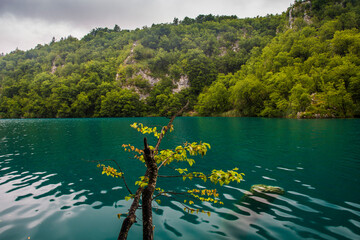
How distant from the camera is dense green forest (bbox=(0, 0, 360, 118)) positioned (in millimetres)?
63344

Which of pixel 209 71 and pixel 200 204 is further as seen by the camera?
pixel 209 71

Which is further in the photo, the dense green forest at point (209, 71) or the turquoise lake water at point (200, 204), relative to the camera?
Result: the dense green forest at point (209, 71)

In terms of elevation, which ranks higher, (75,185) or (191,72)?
(191,72)

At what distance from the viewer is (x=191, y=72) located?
Result: 134375 millimetres

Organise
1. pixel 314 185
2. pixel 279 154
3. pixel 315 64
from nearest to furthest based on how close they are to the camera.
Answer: pixel 314 185, pixel 279 154, pixel 315 64

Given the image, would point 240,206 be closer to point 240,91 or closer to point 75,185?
point 75,185

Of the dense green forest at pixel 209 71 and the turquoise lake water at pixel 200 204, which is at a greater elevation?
the dense green forest at pixel 209 71

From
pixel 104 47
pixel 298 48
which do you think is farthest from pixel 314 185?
pixel 104 47

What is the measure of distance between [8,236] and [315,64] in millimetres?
91867

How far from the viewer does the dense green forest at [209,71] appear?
63344 millimetres

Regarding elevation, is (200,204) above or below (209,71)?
below

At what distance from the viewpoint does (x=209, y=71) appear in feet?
447

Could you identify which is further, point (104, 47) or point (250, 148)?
point (104, 47)

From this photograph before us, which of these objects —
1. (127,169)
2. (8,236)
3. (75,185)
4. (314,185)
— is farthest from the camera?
(127,169)
